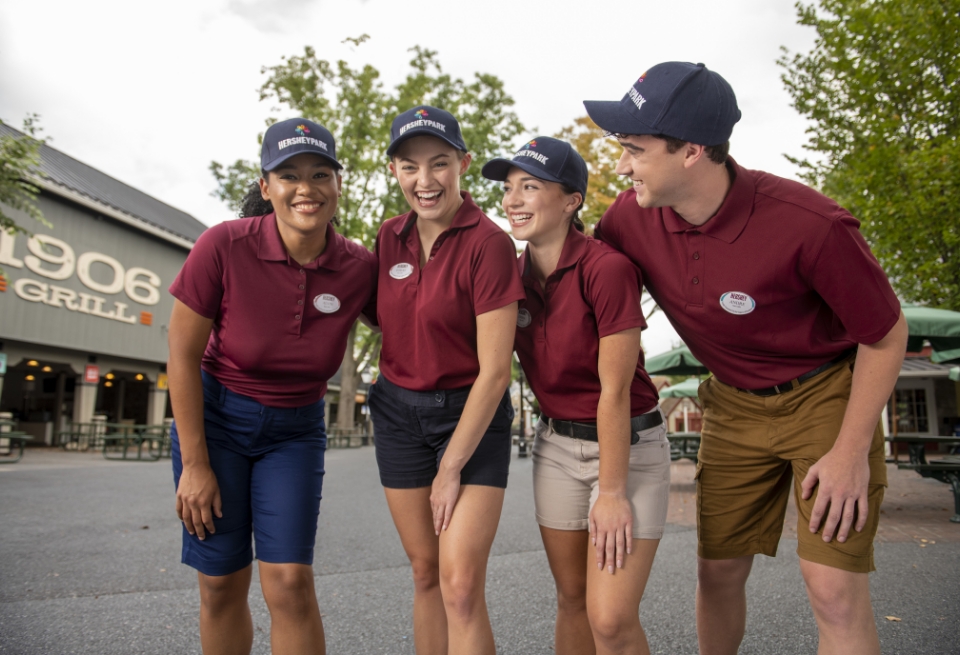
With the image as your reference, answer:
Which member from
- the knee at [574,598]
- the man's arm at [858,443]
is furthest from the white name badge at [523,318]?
the man's arm at [858,443]

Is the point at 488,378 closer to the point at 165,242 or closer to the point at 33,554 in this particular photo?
the point at 33,554

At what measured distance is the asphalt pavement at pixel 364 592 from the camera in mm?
3627

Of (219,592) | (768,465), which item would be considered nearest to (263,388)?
(219,592)

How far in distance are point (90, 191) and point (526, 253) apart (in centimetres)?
2683

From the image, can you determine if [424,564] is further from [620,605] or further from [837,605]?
[837,605]

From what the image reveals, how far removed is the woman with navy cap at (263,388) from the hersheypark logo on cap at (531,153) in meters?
0.75

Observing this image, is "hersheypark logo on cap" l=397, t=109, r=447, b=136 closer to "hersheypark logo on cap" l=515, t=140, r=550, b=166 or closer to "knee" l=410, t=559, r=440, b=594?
"hersheypark logo on cap" l=515, t=140, r=550, b=166

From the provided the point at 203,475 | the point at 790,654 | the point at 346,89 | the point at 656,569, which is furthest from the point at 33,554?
the point at 346,89

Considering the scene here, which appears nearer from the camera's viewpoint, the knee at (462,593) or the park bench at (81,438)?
the knee at (462,593)

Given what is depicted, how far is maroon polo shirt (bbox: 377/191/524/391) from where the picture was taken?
2.52 m

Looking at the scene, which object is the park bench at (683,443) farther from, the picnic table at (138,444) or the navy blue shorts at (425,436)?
→ the picnic table at (138,444)

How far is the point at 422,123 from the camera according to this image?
8.54ft

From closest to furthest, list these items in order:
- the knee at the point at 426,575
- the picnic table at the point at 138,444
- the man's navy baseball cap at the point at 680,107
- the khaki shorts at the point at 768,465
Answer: the khaki shorts at the point at 768,465, the man's navy baseball cap at the point at 680,107, the knee at the point at 426,575, the picnic table at the point at 138,444

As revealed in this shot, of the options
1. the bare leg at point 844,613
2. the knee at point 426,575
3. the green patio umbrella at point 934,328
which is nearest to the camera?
the bare leg at point 844,613
